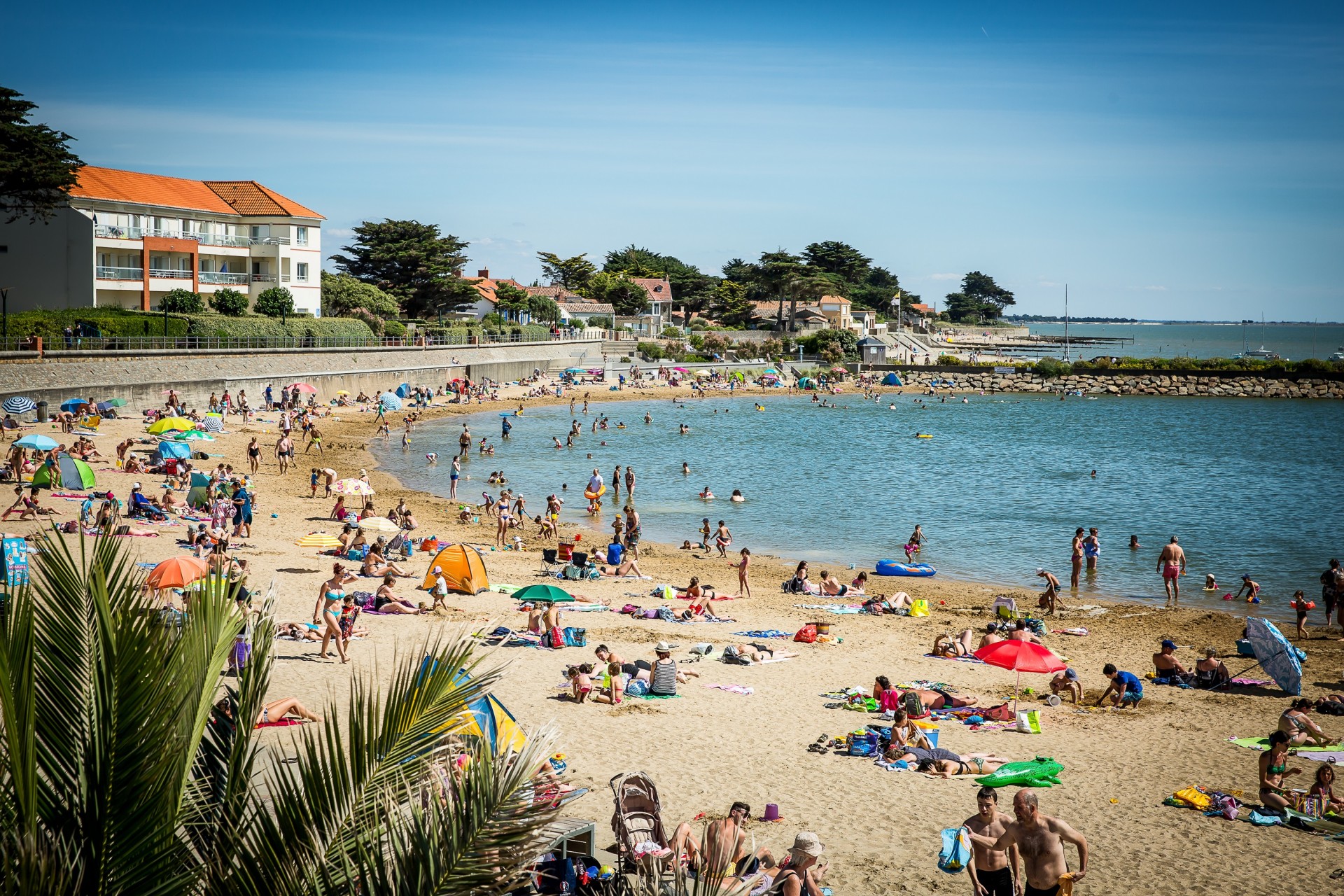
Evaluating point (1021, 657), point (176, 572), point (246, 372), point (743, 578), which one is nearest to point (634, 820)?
point (1021, 657)

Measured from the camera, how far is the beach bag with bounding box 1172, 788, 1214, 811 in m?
10.3

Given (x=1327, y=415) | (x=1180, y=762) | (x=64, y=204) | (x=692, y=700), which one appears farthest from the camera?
(x=1327, y=415)

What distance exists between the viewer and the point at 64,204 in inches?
1785

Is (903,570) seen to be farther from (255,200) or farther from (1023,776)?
(255,200)

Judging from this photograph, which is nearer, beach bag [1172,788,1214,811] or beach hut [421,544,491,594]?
beach bag [1172,788,1214,811]

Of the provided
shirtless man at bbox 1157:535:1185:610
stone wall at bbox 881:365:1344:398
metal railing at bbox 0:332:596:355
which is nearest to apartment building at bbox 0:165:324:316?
metal railing at bbox 0:332:596:355

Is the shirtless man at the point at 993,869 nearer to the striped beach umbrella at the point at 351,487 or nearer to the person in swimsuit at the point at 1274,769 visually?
the person in swimsuit at the point at 1274,769

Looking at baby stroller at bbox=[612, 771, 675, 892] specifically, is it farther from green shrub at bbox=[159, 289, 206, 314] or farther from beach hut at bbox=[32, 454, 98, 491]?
green shrub at bbox=[159, 289, 206, 314]

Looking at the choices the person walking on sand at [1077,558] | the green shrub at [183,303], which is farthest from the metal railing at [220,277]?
the person walking on sand at [1077,558]

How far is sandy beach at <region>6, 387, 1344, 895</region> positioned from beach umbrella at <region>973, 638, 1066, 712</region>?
0.67 metres

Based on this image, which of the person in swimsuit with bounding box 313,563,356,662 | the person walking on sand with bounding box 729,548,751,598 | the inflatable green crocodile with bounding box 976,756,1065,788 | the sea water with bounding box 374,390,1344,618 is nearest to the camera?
the inflatable green crocodile with bounding box 976,756,1065,788

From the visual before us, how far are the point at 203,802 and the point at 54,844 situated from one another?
69 cm

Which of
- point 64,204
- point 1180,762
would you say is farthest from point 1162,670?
point 64,204

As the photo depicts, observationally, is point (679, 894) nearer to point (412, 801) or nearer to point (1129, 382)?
point (412, 801)
